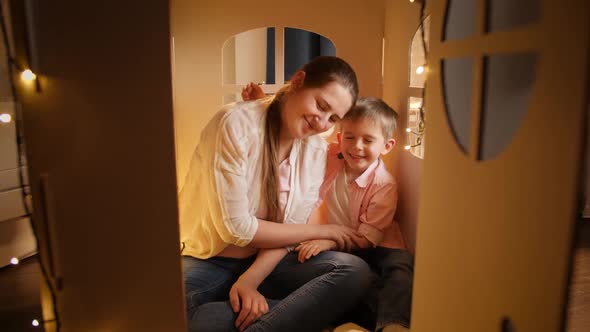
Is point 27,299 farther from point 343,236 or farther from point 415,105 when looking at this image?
point 415,105

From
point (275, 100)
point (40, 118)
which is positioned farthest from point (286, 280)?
point (40, 118)

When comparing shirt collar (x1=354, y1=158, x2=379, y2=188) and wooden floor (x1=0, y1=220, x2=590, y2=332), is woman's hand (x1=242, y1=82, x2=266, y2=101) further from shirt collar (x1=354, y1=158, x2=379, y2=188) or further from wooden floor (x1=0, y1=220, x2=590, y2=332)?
wooden floor (x1=0, y1=220, x2=590, y2=332)

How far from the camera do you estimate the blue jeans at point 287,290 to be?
3.33ft

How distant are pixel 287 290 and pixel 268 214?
0.21 metres

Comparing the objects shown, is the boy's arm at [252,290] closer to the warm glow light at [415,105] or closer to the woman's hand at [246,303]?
the woman's hand at [246,303]

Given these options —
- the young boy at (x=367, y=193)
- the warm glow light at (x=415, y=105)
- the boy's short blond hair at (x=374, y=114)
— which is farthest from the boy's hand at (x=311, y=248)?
the warm glow light at (x=415, y=105)

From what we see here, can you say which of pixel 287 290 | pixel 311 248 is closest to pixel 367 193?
pixel 311 248

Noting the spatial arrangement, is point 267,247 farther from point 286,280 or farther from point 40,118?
point 40,118

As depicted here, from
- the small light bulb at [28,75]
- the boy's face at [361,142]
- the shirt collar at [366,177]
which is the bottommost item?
the shirt collar at [366,177]

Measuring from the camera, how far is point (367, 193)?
53.2 inches

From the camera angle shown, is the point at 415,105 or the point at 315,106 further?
the point at 415,105

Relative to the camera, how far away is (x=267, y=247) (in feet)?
3.82

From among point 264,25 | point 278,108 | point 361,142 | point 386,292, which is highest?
point 264,25

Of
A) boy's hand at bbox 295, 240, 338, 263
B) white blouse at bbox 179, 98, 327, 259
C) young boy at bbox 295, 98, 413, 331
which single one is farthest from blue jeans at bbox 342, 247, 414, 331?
white blouse at bbox 179, 98, 327, 259
